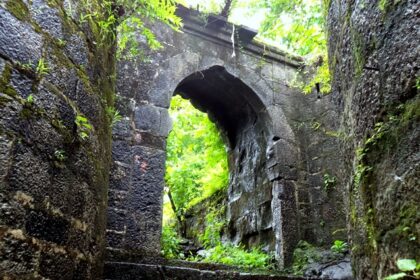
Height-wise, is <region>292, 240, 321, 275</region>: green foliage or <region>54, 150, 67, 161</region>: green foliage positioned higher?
<region>54, 150, 67, 161</region>: green foliage

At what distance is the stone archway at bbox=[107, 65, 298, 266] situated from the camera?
13.4ft

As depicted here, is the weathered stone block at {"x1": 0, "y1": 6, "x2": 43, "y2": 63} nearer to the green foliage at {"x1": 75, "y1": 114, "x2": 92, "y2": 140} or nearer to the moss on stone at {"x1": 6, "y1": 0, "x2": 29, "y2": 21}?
the moss on stone at {"x1": 6, "y1": 0, "x2": 29, "y2": 21}

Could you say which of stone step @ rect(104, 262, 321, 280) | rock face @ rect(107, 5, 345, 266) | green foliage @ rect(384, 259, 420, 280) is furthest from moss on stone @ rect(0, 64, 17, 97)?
rock face @ rect(107, 5, 345, 266)

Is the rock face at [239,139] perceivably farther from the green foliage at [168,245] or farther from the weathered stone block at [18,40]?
the weathered stone block at [18,40]

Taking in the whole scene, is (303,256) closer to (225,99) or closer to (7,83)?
(225,99)

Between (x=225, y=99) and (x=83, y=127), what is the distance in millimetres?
4273

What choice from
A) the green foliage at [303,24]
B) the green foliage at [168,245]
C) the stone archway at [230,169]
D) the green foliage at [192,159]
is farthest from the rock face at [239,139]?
the green foliage at [192,159]

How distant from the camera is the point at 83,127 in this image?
1.91m

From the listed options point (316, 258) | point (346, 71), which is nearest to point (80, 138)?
point (346, 71)

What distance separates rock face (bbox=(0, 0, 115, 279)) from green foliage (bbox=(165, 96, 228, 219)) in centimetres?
496

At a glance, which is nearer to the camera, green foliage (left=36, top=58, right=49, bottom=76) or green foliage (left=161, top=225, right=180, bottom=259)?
green foliage (left=36, top=58, right=49, bottom=76)

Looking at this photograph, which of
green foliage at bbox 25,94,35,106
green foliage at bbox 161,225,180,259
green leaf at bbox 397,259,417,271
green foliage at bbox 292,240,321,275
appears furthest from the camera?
green foliage at bbox 292,240,321,275

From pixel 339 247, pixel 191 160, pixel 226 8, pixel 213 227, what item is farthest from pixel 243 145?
pixel 191 160

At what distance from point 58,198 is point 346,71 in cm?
150
